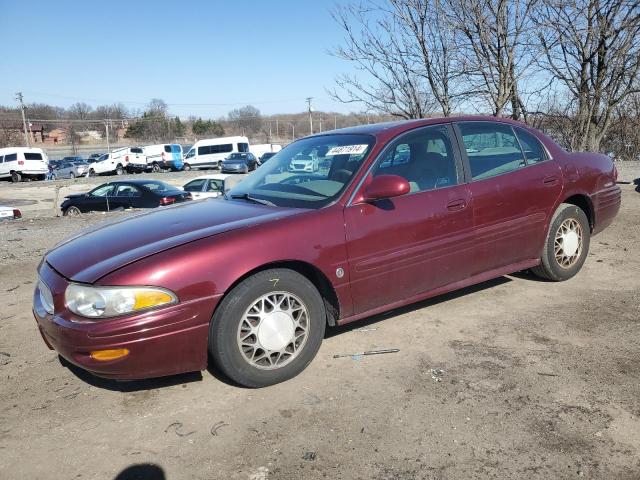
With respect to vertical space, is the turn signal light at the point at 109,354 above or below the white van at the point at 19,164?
below

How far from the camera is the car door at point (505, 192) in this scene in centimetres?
398

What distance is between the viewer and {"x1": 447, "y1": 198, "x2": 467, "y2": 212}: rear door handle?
3756 millimetres

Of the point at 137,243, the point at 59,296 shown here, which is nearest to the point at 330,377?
the point at 137,243

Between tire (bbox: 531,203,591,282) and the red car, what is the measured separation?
0.06 feet

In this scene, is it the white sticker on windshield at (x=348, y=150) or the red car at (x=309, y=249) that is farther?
the white sticker on windshield at (x=348, y=150)

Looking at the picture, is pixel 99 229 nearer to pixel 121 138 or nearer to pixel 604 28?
pixel 604 28

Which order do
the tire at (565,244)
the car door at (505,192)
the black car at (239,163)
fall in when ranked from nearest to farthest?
the car door at (505,192), the tire at (565,244), the black car at (239,163)

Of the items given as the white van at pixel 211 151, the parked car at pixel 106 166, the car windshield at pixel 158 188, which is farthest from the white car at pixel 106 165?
the car windshield at pixel 158 188

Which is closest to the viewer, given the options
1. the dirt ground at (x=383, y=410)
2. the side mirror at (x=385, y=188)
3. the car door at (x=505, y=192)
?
the dirt ground at (x=383, y=410)

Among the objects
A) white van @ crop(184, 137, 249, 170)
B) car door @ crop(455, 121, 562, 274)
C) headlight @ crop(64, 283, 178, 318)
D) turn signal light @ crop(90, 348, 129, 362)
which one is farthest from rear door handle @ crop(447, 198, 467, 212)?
white van @ crop(184, 137, 249, 170)

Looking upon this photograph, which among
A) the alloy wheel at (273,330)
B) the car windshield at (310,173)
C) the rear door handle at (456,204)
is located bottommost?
the alloy wheel at (273,330)

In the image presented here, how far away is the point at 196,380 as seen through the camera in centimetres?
321

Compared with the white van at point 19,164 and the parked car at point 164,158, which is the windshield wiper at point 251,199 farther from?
the parked car at point 164,158

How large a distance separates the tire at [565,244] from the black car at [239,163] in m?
32.0
